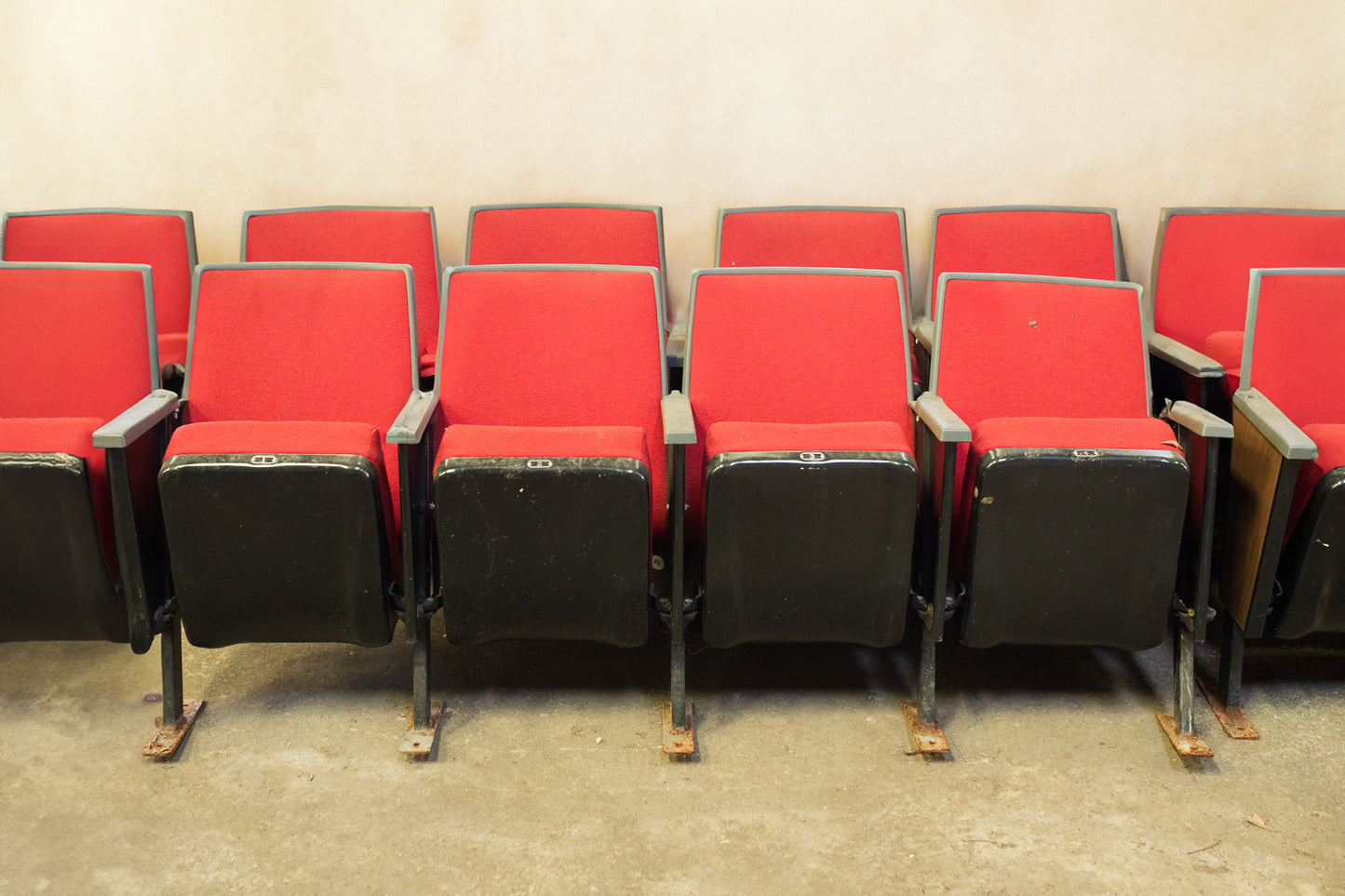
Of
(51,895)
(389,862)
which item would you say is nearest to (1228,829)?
(389,862)

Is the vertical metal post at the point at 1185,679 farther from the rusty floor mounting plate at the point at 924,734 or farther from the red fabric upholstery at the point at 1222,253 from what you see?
the red fabric upholstery at the point at 1222,253

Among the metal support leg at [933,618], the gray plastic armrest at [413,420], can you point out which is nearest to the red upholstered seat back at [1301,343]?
the metal support leg at [933,618]

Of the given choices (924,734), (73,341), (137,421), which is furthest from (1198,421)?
(73,341)

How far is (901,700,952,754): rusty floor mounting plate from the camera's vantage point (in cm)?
140

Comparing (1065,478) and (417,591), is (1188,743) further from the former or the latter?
(417,591)

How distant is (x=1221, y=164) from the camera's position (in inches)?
91.4

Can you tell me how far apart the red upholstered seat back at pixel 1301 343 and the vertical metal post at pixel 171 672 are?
163 centimetres

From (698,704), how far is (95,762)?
828 mm

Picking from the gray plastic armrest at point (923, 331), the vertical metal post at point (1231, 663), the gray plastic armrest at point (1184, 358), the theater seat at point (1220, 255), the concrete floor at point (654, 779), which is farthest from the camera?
the theater seat at point (1220, 255)

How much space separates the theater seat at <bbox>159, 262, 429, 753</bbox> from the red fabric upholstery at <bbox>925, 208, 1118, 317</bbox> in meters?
1.21

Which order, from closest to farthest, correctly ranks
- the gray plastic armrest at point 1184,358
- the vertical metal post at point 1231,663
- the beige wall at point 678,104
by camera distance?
the vertical metal post at point 1231,663 < the gray plastic armrest at point 1184,358 < the beige wall at point 678,104

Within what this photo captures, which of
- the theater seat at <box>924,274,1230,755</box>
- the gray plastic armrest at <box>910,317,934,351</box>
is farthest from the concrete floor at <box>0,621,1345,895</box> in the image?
the gray plastic armrest at <box>910,317,934,351</box>

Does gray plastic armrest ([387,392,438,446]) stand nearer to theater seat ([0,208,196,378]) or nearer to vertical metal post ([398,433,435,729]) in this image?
vertical metal post ([398,433,435,729])

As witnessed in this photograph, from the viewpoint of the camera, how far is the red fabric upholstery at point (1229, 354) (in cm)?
175
